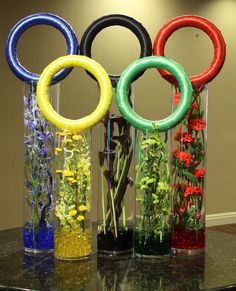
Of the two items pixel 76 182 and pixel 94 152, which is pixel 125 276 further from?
pixel 94 152

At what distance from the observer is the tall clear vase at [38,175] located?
1846 mm

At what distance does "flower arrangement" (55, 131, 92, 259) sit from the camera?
172cm

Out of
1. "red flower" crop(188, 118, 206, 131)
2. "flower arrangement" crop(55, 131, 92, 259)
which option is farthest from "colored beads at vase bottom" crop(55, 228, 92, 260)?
"red flower" crop(188, 118, 206, 131)

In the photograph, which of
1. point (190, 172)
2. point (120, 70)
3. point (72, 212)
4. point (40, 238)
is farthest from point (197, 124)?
point (120, 70)

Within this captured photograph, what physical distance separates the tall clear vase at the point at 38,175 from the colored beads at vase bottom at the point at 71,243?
0.11 m

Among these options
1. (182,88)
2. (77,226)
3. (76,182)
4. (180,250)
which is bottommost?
(180,250)

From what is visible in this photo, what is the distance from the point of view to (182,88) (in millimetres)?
1743

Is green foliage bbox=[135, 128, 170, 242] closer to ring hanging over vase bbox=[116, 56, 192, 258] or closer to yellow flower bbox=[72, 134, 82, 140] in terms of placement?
ring hanging over vase bbox=[116, 56, 192, 258]

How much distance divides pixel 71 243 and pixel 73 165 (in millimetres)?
252

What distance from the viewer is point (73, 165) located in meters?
1.73

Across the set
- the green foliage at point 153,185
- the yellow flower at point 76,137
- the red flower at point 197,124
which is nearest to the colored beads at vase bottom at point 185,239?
the green foliage at point 153,185

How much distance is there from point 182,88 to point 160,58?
120 millimetres

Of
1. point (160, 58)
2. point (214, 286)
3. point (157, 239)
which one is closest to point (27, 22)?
point (160, 58)

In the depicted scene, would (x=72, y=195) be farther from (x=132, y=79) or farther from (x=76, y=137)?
(x=132, y=79)
